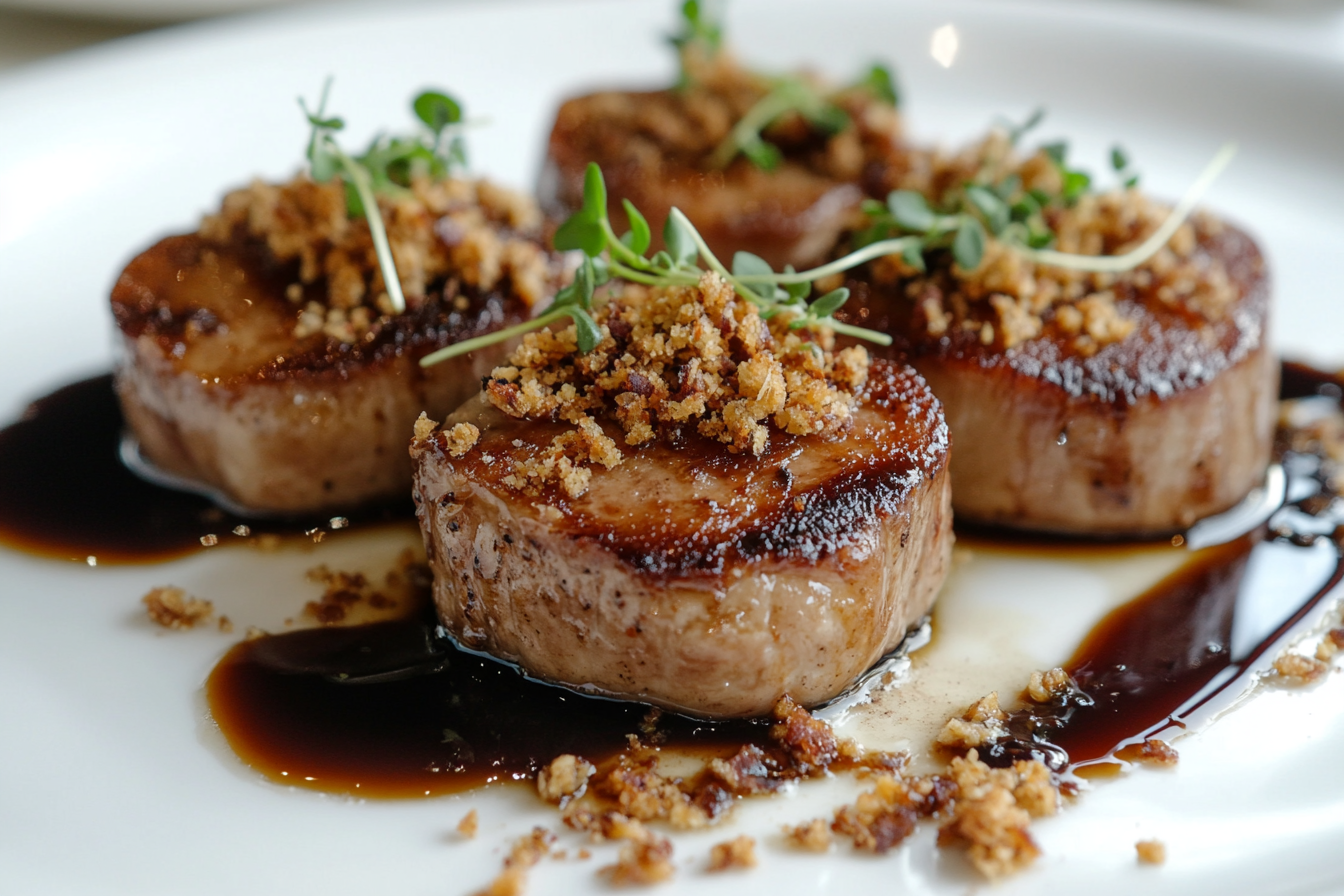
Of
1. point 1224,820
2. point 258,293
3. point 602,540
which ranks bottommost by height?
point 1224,820

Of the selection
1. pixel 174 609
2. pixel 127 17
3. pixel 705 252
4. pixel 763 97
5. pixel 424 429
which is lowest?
pixel 174 609

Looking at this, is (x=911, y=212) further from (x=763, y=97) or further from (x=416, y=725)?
(x=416, y=725)

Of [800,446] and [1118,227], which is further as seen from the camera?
[1118,227]

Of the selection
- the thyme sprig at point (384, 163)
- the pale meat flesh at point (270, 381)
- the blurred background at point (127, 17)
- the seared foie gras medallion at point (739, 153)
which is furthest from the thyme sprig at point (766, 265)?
the blurred background at point (127, 17)

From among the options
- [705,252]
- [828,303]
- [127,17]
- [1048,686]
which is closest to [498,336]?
[705,252]

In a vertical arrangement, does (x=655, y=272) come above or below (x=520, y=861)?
above

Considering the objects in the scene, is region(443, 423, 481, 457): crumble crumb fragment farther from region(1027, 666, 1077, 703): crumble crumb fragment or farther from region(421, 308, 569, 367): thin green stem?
region(1027, 666, 1077, 703): crumble crumb fragment

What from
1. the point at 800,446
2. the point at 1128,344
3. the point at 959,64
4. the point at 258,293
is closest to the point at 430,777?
the point at 800,446

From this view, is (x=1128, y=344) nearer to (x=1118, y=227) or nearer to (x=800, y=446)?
(x=1118, y=227)
